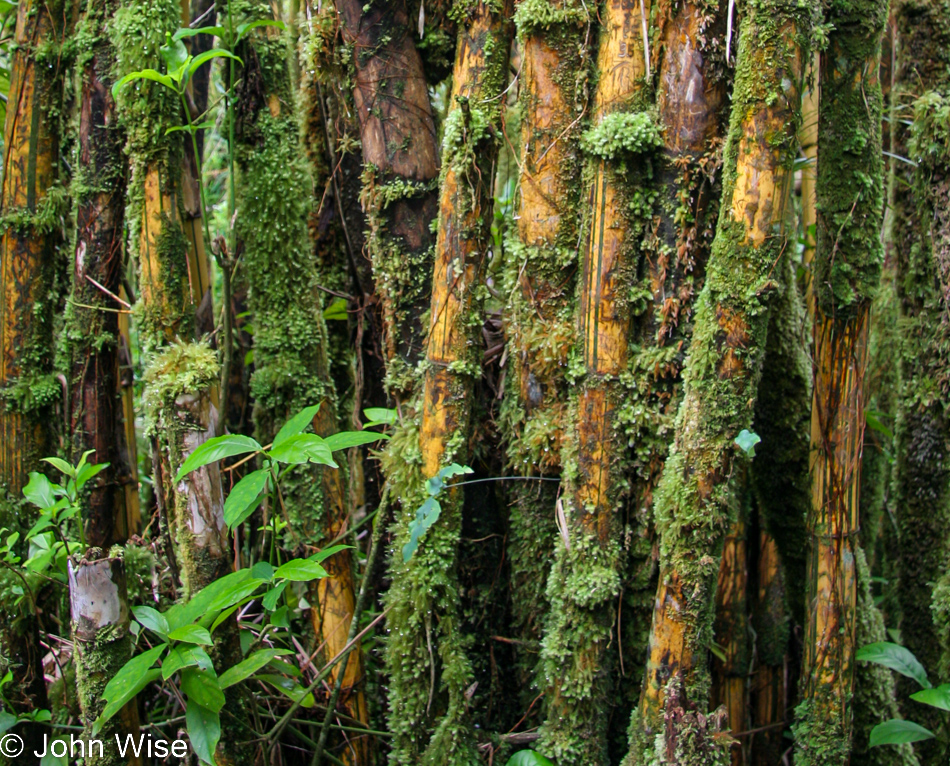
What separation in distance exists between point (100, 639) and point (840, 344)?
6.04 ft

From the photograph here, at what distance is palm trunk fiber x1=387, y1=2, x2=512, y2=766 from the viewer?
174cm

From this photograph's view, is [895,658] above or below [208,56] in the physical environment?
below

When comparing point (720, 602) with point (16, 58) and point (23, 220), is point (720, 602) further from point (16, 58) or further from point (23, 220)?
point (16, 58)

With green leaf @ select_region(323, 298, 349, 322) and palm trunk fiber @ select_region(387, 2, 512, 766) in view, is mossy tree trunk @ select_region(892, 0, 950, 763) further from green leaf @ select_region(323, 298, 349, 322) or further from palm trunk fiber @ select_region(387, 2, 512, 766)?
green leaf @ select_region(323, 298, 349, 322)

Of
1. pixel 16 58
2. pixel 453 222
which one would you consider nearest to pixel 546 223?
pixel 453 222

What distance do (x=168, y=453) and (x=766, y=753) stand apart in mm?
2088

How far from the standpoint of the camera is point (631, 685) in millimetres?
1801

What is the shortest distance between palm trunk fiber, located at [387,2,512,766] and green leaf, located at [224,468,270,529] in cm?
39

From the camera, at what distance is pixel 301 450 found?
1496mm

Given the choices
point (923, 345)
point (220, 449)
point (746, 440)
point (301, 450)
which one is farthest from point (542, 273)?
point (923, 345)

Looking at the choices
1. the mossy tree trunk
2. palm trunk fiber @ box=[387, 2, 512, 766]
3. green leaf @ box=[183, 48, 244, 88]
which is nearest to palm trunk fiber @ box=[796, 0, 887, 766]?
the mossy tree trunk

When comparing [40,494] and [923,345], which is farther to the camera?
[923,345]

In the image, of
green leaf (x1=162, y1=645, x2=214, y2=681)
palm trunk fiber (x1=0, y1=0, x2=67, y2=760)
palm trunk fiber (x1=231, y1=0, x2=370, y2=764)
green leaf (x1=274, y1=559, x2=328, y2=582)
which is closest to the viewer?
green leaf (x1=162, y1=645, x2=214, y2=681)

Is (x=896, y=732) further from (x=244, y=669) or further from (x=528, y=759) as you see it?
(x=244, y=669)
